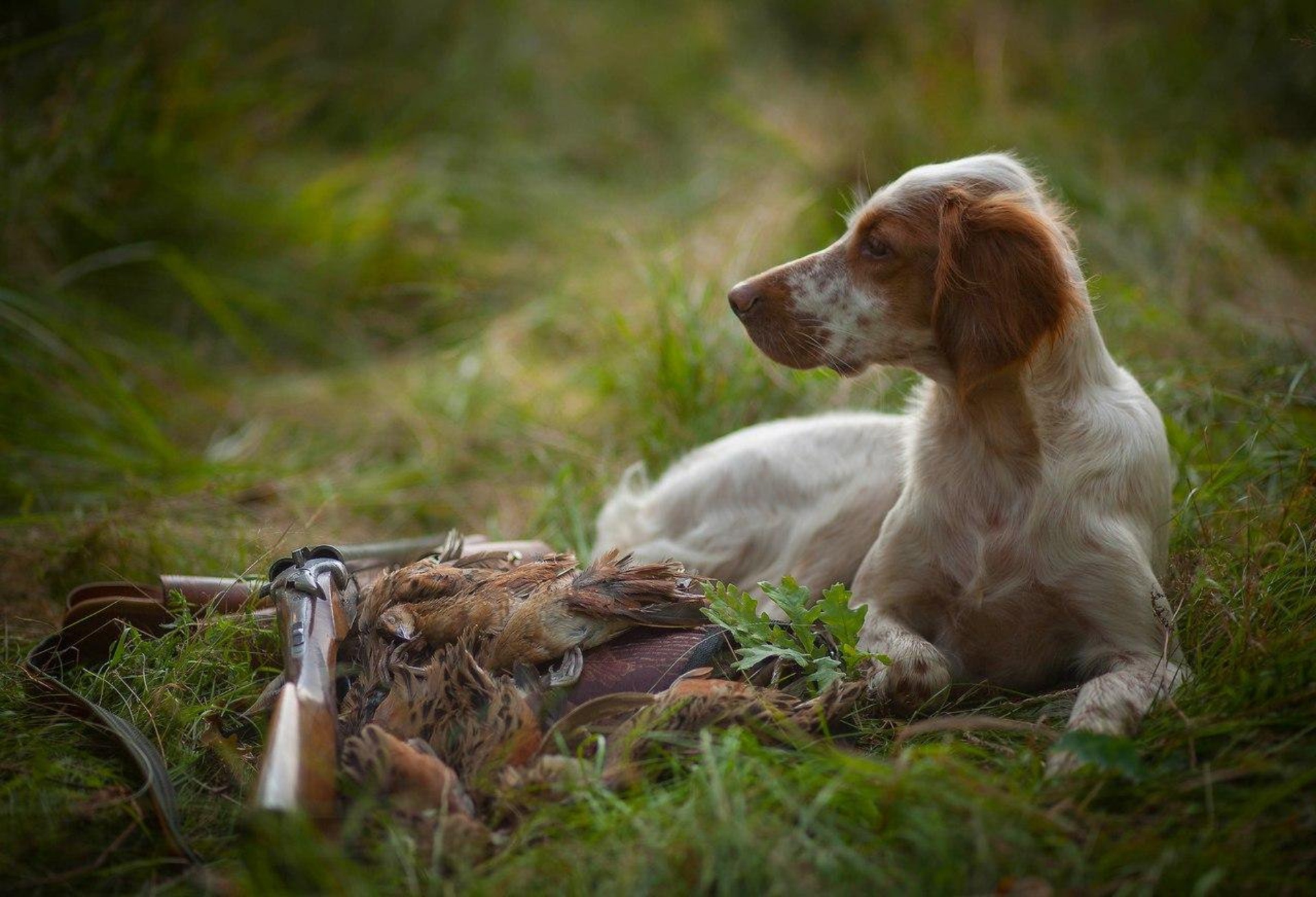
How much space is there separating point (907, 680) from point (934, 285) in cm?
80

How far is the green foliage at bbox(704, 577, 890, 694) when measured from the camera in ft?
6.34

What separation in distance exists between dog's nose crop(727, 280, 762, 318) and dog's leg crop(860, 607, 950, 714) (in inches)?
32.0

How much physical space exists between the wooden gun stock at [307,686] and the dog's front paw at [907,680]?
39.3 inches

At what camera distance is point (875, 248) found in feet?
7.39

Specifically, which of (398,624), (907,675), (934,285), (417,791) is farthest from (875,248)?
(417,791)

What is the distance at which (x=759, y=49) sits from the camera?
832 cm

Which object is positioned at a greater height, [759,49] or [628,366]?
[759,49]

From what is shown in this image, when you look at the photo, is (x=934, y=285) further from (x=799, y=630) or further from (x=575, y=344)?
(x=575, y=344)

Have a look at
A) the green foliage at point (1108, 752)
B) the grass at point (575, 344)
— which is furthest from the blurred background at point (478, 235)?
the green foliage at point (1108, 752)

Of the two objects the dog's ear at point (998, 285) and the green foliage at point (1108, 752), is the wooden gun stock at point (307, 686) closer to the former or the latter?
the green foliage at point (1108, 752)

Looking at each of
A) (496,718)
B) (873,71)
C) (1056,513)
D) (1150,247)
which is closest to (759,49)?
(873,71)

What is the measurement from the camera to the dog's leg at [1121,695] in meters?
1.77

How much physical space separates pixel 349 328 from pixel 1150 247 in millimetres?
3589

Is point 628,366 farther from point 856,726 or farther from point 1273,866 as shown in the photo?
point 1273,866
